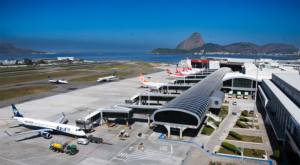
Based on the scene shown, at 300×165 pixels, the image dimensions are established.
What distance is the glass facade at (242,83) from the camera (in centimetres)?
9838

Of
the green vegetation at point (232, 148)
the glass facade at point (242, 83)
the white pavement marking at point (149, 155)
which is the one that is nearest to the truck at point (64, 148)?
the white pavement marking at point (149, 155)

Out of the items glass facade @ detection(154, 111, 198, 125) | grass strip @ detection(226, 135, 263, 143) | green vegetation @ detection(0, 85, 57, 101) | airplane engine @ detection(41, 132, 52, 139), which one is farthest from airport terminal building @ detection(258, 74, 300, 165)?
green vegetation @ detection(0, 85, 57, 101)

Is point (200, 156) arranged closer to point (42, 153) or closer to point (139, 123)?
point (139, 123)

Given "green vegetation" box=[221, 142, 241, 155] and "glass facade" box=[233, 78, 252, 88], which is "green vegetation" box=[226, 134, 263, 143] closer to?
"green vegetation" box=[221, 142, 241, 155]

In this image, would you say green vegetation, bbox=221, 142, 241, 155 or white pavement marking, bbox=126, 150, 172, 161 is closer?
white pavement marking, bbox=126, 150, 172, 161

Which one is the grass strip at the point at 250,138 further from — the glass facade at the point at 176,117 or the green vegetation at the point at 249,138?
the glass facade at the point at 176,117

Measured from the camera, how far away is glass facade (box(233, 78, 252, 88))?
98.4 metres

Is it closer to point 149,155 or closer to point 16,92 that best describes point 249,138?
point 149,155

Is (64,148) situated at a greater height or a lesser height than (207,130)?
greater

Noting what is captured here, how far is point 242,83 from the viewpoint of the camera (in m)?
99.3

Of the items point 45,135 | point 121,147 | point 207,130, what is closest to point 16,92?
Answer: point 45,135

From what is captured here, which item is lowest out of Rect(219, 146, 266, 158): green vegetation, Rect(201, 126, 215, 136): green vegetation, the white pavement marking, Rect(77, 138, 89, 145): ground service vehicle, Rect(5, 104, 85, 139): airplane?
Rect(219, 146, 266, 158): green vegetation

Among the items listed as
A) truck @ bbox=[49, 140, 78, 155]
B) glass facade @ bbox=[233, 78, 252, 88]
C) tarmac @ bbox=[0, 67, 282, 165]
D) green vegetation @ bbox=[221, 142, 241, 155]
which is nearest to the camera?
tarmac @ bbox=[0, 67, 282, 165]

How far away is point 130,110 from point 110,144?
42.6ft
